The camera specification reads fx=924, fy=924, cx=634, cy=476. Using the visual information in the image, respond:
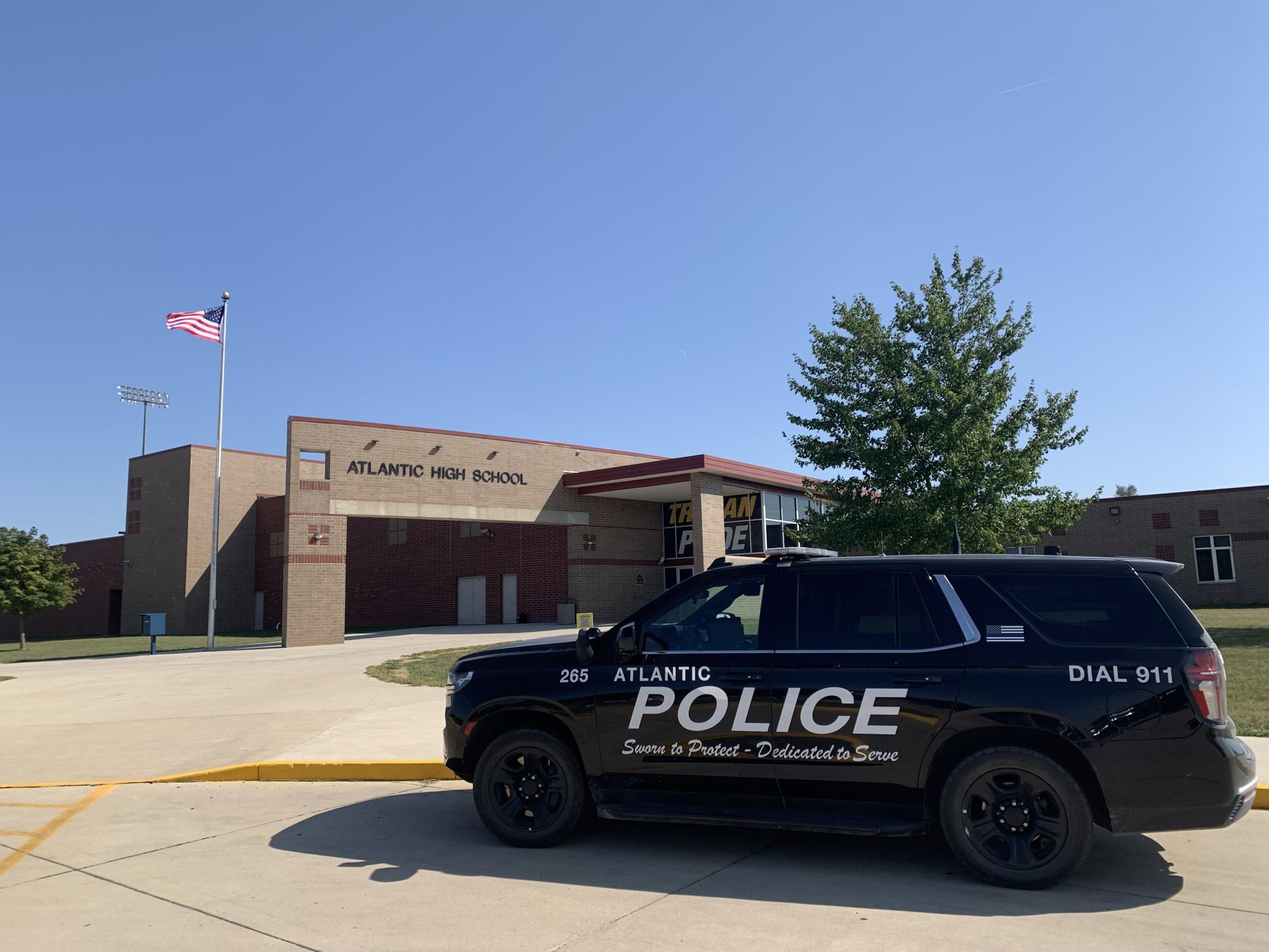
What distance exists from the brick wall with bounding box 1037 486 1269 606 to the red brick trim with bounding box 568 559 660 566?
16.4 m

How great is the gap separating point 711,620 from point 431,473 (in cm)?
2529

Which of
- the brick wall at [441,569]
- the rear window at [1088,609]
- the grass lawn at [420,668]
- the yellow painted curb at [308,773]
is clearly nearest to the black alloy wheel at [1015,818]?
the rear window at [1088,609]

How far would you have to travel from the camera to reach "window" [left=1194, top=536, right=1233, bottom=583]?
1457 inches

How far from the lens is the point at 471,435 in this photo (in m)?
31.2

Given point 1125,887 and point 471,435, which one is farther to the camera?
point 471,435

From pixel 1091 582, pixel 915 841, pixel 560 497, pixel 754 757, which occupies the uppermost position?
pixel 560 497

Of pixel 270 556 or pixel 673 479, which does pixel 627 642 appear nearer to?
pixel 673 479

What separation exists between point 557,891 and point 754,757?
55.1 inches

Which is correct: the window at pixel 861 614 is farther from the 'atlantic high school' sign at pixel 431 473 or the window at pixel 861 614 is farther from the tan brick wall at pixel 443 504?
the 'atlantic high school' sign at pixel 431 473

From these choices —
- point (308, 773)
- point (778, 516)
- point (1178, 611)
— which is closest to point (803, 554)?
point (1178, 611)

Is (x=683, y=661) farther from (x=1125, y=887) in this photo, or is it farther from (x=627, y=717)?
(x=1125, y=887)

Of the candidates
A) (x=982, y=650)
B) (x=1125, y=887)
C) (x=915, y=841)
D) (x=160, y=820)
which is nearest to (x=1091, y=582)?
(x=982, y=650)

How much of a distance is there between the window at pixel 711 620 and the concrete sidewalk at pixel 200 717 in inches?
158

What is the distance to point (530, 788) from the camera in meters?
6.27
